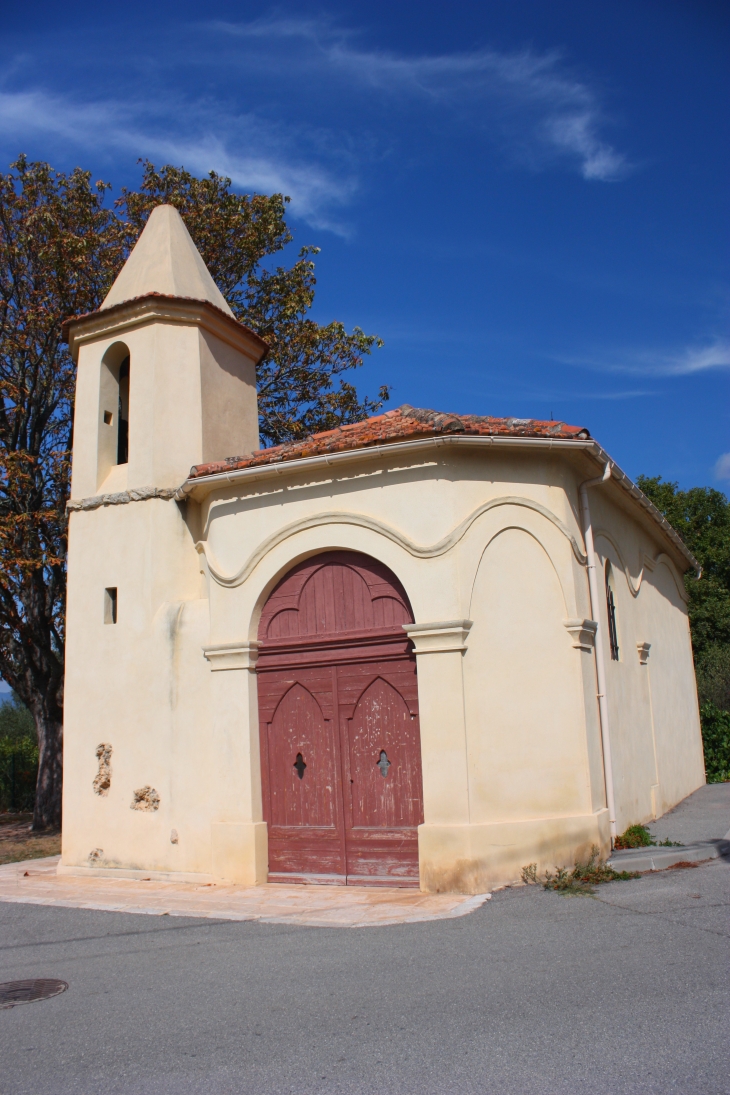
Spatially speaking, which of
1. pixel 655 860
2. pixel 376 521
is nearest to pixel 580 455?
pixel 376 521

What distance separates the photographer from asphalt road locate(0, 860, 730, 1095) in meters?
3.94

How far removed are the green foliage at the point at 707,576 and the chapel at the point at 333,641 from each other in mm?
17281

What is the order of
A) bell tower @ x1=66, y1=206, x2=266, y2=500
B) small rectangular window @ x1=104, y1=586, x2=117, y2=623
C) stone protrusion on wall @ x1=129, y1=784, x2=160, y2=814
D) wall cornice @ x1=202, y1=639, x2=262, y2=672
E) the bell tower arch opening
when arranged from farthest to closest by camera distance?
the bell tower arch opening < bell tower @ x1=66, y1=206, x2=266, y2=500 < small rectangular window @ x1=104, y1=586, x2=117, y2=623 < stone protrusion on wall @ x1=129, y1=784, x2=160, y2=814 < wall cornice @ x1=202, y1=639, x2=262, y2=672

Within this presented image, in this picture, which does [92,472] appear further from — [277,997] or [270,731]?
[277,997]

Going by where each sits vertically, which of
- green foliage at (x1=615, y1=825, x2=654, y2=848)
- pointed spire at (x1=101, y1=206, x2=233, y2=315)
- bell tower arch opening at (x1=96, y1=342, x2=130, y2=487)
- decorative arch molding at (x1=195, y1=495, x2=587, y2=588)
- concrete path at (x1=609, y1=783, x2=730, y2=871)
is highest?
pointed spire at (x1=101, y1=206, x2=233, y2=315)

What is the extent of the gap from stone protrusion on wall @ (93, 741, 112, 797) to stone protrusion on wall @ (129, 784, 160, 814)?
47cm

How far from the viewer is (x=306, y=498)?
9734mm

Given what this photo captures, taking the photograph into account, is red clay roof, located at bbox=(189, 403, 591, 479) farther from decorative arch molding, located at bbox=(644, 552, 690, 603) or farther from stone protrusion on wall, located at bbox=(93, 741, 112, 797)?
decorative arch molding, located at bbox=(644, 552, 690, 603)

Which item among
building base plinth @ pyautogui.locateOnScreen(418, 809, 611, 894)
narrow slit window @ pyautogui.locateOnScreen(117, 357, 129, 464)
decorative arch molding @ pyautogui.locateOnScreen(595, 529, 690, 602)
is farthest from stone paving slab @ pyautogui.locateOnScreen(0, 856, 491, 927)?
narrow slit window @ pyautogui.locateOnScreen(117, 357, 129, 464)

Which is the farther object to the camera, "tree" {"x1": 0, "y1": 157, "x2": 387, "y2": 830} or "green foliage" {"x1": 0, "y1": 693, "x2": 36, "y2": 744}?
"green foliage" {"x1": 0, "y1": 693, "x2": 36, "y2": 744}

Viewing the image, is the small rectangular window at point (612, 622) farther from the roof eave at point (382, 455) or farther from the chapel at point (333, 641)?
the roof eave at point (382, 455)

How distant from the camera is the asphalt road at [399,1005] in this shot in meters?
3.94

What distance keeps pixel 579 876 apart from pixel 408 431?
4713 mm

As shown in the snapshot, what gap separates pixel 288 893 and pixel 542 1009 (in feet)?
15.2
